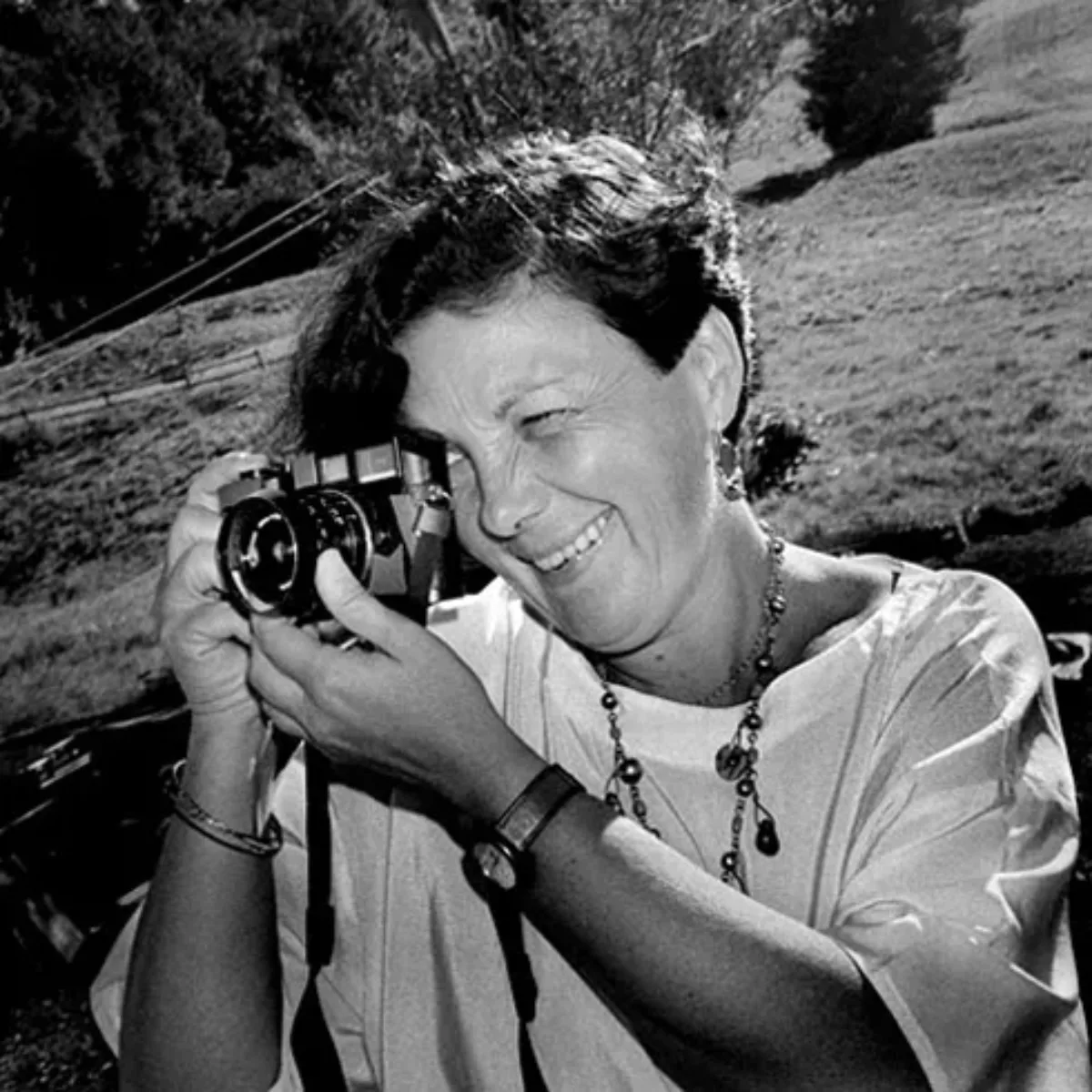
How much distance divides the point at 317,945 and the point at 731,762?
0.40 metres

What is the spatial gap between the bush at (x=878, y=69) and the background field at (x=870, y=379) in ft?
0.12

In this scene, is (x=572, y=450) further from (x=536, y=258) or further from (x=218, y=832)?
(x=218, y=832)

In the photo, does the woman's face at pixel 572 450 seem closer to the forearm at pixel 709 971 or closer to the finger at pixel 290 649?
the finger at pixel 290 649

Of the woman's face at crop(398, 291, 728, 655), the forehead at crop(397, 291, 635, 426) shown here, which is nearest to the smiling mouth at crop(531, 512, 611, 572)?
the woman's face at crop(398, 291, 728, 655)

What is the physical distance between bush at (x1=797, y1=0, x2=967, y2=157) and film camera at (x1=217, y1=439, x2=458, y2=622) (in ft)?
5.62

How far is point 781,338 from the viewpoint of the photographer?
259cm

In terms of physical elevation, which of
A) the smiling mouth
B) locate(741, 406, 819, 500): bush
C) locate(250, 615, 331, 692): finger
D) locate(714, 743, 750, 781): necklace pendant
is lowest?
locate(741, 406, 819, 500): bush

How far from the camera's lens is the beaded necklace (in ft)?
3.60

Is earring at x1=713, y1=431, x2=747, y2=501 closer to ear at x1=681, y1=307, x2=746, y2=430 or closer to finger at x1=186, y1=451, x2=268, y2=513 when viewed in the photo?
ear at x1=681, y1=307, x2=746, y2=430

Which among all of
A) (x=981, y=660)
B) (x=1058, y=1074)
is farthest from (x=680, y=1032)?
(x=981, y=660)

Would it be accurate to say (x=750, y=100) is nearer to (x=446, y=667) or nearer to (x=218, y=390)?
(x=218, y=390)

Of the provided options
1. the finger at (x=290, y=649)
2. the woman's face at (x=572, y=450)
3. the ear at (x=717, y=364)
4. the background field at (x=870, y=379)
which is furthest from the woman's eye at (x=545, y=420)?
the background field at (x=870, y=379)

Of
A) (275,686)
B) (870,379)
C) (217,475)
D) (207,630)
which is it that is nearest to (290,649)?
(275,686)

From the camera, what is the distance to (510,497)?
3.58ft
